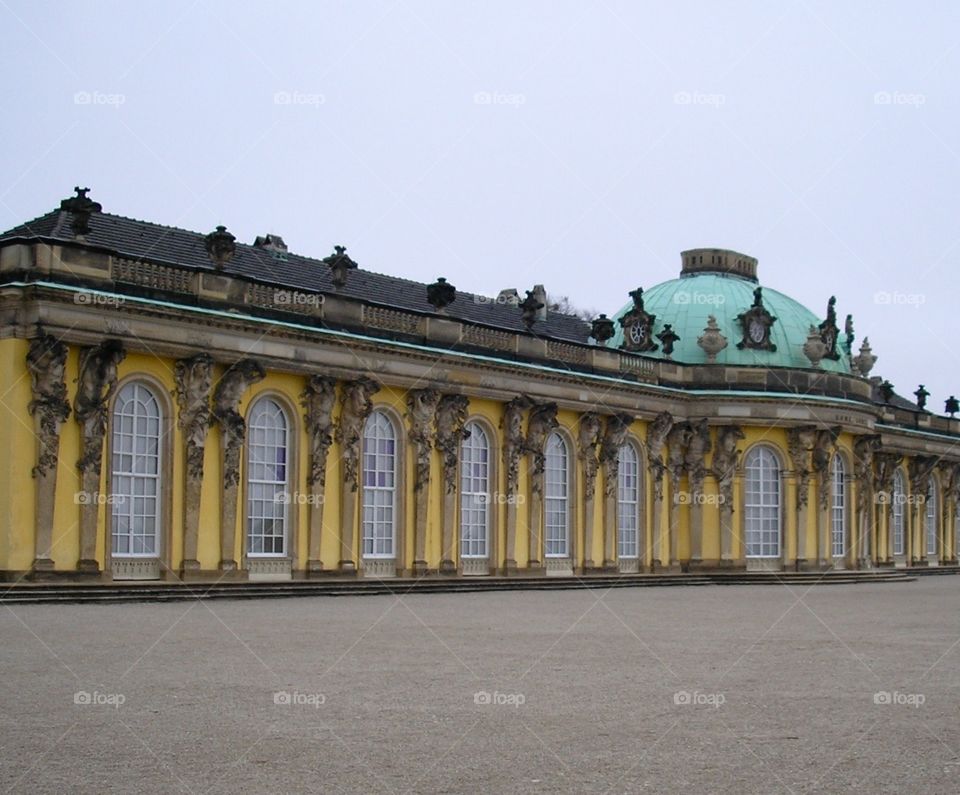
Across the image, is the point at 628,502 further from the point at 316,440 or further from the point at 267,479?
the point at 267,479

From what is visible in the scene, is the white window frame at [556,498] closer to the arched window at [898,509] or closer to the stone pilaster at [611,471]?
the stone pilaster at [611,471]

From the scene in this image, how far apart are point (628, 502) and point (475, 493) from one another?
747 cm

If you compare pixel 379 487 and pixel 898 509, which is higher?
pixel 379 487

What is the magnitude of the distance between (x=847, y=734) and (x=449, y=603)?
17495 mm

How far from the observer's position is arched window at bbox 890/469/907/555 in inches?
2292

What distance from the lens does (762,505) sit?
4716 cm

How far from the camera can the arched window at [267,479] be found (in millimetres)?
32156

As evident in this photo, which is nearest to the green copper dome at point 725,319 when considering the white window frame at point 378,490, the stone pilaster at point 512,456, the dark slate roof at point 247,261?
the dark slate roof at point 247,261

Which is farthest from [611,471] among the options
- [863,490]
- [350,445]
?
[863,490]

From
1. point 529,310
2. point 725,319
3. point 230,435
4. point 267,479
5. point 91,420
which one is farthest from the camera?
point 725,319

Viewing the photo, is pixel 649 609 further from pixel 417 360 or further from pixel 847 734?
pixel 847 734

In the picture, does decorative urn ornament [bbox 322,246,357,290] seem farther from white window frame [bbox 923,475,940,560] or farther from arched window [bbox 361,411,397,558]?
white window frame [bbox 923,475,940,560]

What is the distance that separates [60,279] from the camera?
91.6 ft

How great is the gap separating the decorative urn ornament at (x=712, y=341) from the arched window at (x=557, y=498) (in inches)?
331
